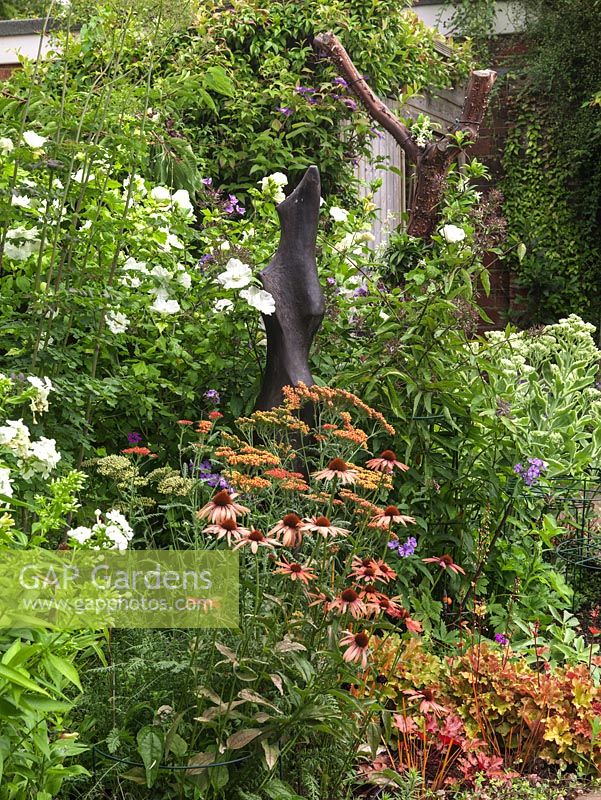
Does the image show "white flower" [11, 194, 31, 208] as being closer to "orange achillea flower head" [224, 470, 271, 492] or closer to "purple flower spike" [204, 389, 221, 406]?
"purple flower spike" [204, 389, 221, 406]

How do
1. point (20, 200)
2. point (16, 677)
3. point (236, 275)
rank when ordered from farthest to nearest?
point (236, 275) < point (20, 200) < point (16, 677)

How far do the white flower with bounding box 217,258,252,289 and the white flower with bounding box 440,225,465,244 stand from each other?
0.72m

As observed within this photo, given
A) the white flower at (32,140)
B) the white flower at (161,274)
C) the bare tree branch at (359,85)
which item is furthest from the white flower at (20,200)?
the bare tree branch at (359,85)

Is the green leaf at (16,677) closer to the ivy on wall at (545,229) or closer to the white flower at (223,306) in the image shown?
the white flower at (223,306)

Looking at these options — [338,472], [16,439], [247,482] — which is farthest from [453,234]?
[16,439]

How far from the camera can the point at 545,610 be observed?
356cm

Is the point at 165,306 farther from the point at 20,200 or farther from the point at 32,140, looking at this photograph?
the point at 32,140

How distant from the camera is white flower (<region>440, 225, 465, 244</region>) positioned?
3398 mm

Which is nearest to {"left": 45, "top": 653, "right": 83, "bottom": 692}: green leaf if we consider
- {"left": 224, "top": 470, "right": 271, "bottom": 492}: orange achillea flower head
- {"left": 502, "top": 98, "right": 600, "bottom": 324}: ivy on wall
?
{"left": 224, "top": 470, "right": 271, "bottom": 492}: orange achillea flower head

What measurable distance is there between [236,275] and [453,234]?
777 mm

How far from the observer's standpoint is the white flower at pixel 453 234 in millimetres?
3398

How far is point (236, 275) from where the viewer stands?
10.8 feet

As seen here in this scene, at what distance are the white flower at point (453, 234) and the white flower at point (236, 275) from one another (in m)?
0.72

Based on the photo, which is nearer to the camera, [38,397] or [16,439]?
[16,439]
